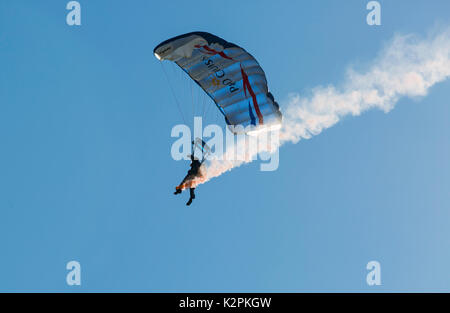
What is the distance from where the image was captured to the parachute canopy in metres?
19.7

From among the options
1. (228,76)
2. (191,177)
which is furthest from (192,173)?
(228,76)

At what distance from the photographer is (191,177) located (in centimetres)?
2006

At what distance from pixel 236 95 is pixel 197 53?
2.04 meters

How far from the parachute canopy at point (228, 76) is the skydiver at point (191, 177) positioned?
6.51ft

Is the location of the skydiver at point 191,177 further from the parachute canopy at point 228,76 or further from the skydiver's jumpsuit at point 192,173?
the parachute canopy at point 228,76

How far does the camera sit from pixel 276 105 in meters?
20.2

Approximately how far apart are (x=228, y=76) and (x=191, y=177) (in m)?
3.84

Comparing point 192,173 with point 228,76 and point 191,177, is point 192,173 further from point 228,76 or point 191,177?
point 228,76
